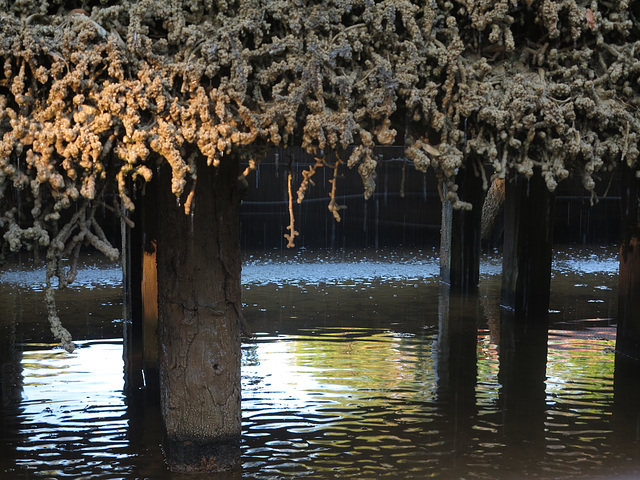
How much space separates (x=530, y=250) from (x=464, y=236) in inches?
78.5

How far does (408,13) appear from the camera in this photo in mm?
3625

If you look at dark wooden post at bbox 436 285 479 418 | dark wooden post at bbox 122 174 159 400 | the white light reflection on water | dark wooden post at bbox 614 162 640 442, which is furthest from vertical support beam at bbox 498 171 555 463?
the white light reflection on water

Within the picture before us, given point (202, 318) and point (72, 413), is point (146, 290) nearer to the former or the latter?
point (72, 413)

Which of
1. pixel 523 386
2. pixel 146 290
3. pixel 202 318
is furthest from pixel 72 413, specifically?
pixel 523 386

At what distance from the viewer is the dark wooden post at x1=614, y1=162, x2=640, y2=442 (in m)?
6.83

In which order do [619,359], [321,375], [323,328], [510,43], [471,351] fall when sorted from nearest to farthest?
[510,43] → [321,375] → [619,359] → [471,351] → [323,328]

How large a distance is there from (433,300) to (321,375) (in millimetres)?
4417

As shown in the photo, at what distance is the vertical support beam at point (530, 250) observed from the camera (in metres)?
9.30

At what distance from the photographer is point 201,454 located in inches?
180

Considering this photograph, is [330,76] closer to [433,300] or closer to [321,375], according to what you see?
[321,375]

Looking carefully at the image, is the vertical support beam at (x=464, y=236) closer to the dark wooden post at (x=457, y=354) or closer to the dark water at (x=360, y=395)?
the dark wooden post at (x=457, y=354)

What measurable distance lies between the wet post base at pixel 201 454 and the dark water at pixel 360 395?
119mm

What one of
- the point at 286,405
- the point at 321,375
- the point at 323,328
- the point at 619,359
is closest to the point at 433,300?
the point at 323,328

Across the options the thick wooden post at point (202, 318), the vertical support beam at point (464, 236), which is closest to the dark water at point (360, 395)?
the thick wooden post at point (202, 318)
